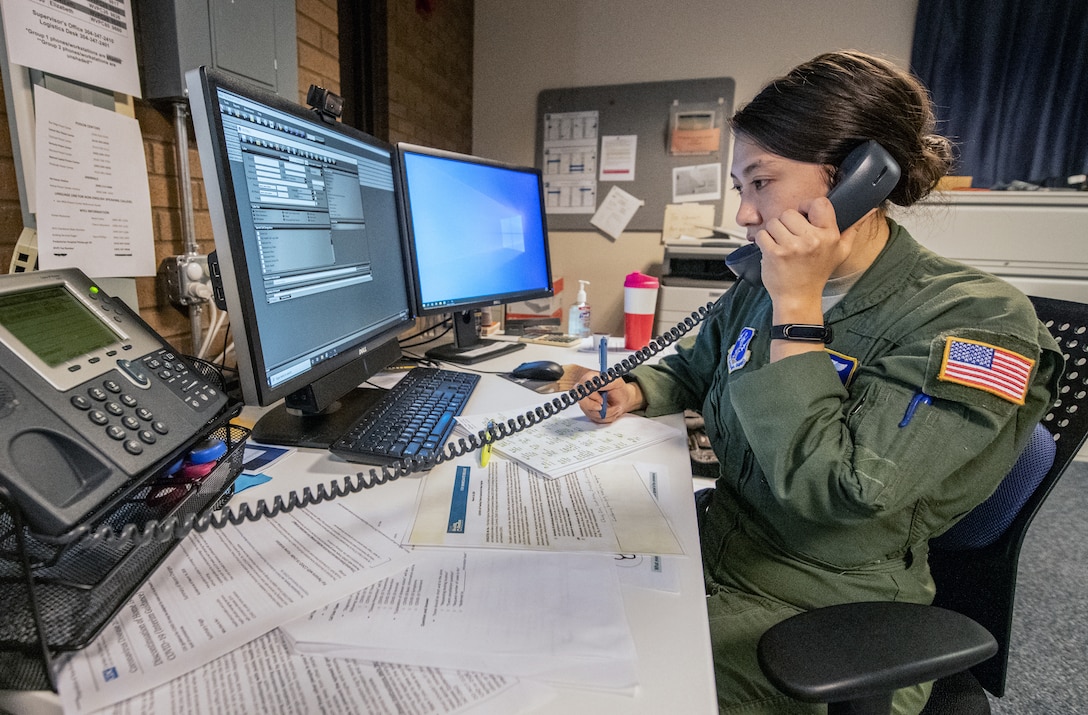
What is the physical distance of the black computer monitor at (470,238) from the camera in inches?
46.6

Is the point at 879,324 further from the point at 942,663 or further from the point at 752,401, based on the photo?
the point at 942,663

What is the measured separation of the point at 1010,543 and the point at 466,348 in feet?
3.68

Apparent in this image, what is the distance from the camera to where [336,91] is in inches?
67.3

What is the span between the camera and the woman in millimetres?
600

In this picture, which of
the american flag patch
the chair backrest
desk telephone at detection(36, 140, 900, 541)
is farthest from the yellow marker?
the chair backrest

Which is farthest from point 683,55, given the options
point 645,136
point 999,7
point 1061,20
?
point 1061,20

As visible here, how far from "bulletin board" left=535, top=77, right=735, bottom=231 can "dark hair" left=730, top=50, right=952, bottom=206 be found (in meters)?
2.25

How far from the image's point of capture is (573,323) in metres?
1.73

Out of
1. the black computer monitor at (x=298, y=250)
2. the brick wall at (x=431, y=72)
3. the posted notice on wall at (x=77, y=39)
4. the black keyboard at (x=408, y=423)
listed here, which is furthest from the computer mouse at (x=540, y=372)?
the brick wall at (x=431, y=72)

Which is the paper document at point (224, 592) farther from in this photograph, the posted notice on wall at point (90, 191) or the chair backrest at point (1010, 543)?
the chair backrest at point (1010, 543)

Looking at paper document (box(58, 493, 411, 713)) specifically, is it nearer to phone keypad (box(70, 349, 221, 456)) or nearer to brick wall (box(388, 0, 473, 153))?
phone keypad (box(70, 349, 221, 456))

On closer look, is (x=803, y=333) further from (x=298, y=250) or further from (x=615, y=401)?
(x=298, y=250)

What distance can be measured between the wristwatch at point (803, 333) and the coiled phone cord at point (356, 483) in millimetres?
315

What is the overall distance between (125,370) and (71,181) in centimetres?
61
